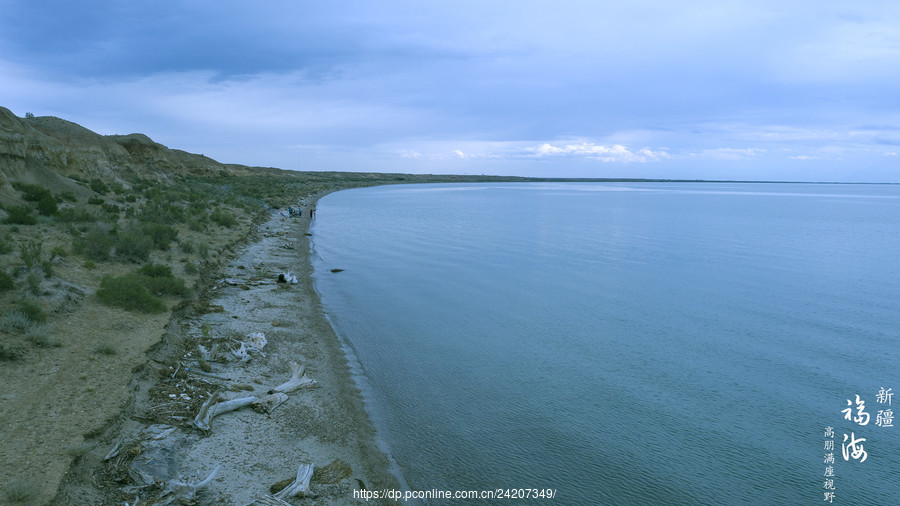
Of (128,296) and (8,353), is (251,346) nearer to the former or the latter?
(128,296)

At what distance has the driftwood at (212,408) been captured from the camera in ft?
24.5

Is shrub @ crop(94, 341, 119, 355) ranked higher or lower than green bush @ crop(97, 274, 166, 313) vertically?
lower

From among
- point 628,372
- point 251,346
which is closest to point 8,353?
point 251,346

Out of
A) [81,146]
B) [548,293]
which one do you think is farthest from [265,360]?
[81,146]

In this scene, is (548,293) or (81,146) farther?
(81,146)

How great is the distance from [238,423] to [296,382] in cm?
171

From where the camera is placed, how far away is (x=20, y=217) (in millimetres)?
15227

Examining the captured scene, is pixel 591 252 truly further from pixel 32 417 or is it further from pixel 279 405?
pixel 32 417

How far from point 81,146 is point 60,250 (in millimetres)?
26393

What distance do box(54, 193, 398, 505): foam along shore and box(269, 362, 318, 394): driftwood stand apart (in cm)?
2

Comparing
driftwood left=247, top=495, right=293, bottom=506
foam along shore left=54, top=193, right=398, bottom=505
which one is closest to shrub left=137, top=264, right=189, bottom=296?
foam along shore left=54, top=193, right=398, bottom=505

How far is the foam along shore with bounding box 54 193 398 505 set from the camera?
6.15 m

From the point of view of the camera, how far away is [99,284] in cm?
1202

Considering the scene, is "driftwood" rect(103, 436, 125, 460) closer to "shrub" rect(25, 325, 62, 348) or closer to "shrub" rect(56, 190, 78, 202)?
"shrub" rect(25, 325, 62, 348)
